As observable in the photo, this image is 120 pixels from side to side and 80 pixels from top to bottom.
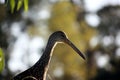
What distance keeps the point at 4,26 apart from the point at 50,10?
5.54 m

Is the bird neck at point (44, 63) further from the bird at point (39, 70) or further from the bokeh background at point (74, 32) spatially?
the bokeh background at point (74, 32)

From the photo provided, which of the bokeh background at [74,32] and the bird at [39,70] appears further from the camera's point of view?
the bokeh background at [74,32]

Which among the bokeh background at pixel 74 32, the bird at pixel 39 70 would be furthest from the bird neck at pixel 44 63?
the bokeh background at pixel 74 32

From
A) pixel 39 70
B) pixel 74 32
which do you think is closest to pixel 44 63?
pixel 39 70

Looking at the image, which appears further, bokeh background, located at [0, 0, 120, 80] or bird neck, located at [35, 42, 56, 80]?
bokeh background, located at [0, 0, 120, 80]

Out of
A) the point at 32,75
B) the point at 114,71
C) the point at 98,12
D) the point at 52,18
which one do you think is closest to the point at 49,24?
the point at 52,18

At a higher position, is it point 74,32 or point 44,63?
point 44,63

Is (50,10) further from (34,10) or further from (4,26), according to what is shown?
(4,26)

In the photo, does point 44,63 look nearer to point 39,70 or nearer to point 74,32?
point 39,70

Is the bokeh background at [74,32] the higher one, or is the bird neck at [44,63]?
the bird neck at [44,63]

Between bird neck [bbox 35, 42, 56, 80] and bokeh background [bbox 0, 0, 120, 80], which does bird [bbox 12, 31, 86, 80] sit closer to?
bird neck [bbox 35, 42, 56, 80]

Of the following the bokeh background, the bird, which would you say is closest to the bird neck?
the bird

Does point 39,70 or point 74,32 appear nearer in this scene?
point 39,70

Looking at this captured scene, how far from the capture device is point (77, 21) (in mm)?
27359
